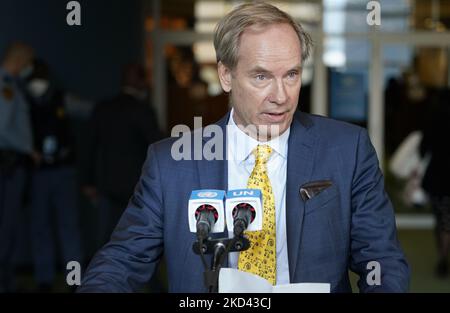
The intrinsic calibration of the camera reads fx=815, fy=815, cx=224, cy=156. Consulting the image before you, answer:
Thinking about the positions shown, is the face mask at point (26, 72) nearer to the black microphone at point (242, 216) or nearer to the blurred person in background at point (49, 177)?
the blurred person in background at point (49, 177)

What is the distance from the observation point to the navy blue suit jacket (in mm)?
2139

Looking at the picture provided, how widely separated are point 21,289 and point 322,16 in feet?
16.8

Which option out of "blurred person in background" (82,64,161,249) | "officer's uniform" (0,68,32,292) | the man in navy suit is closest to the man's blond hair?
the man in navy suit

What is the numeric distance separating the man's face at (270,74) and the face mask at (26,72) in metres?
4.21

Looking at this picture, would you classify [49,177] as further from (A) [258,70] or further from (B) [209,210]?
(B) [209,210]

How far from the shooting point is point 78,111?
6.75 metres

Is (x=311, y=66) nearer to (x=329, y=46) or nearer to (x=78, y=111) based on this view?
(x=329, y=46)

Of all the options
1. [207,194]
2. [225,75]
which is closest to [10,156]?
[225,75]

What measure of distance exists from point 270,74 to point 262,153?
0.26 metres

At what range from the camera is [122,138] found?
19.8ft

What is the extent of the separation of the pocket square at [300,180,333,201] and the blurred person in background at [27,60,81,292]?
432 cm

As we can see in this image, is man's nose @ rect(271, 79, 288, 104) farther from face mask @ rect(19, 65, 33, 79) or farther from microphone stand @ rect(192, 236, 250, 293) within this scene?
face mask @ rect(19, 65, 33, 79)

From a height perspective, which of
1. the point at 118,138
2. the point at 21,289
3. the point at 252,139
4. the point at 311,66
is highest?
the point at 311,66
